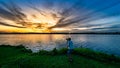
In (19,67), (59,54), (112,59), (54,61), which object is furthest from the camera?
(59,54)

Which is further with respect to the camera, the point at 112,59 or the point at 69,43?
the point at 112,59

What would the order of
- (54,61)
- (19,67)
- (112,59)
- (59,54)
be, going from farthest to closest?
(59,54) < (112,59) < (54,61) < (19,67)

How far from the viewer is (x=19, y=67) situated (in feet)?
58.1

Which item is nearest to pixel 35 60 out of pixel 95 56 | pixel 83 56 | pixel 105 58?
pixel 83 56

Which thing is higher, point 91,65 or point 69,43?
point 69,43

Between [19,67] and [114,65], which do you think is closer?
[19,67]

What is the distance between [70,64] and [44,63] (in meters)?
3.06

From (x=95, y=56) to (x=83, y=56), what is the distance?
1.64 m

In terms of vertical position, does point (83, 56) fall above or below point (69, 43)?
below

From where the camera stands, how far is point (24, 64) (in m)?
18.3

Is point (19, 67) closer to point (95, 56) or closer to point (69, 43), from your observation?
point (69, 43)

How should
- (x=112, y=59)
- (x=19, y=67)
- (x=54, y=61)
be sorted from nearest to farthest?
(x=19, y=67)
(x=54, y=61)
(x=112, y=59)

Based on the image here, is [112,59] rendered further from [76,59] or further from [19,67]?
[19,67]

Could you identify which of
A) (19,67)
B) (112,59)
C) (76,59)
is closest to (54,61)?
(76,59)
